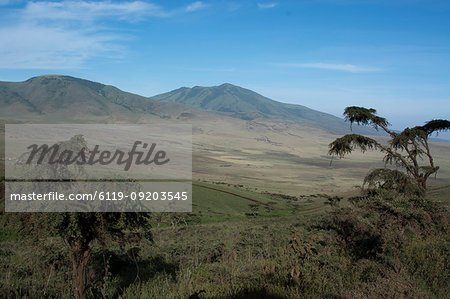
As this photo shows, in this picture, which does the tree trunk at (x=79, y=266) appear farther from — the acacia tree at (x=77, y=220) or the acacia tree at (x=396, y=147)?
the acacia tree at (x=396, y=147)

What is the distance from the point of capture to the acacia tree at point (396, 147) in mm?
12136

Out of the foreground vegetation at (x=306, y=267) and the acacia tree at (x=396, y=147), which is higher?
Answer: the acacia tree at (x=396, y=147)

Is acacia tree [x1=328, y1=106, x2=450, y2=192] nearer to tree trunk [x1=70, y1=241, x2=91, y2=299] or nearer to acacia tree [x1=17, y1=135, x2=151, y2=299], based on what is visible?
acacia tree [x1=17, y1=135, x2=151, y2=299]

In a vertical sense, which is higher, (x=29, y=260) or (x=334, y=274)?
(x=334, y=274)

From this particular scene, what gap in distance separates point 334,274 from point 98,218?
423 cm

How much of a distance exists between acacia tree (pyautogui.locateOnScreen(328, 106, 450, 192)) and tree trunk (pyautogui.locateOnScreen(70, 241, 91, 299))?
422 inches

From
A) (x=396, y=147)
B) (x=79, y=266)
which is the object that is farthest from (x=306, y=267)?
(x=396, y=147)

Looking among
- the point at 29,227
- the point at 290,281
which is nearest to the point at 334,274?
the point at 290,281

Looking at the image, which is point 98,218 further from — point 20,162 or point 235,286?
point 235,286

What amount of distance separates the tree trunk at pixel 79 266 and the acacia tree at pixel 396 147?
10.7 m

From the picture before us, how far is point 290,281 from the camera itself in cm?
522

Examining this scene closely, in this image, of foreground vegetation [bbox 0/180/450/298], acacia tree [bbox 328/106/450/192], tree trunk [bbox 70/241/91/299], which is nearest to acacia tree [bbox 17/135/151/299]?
tree trunk [bbox 70/241/91/299]

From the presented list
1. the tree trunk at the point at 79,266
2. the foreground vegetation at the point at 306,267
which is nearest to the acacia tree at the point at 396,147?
the foreground vegetation at the point at 306,267

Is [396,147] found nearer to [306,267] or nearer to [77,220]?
[306,267]
